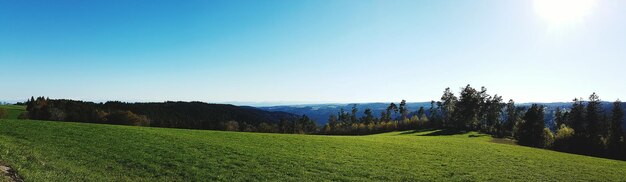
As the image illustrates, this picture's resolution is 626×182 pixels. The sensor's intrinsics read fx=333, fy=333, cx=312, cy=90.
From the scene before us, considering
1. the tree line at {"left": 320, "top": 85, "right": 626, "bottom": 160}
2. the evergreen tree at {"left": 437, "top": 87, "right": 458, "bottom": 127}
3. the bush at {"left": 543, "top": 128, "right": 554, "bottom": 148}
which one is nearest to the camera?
the tree line at {"left": 320, "top": 85, "right": 626, "bottom": 160}

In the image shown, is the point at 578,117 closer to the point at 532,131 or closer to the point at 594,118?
the point at 594,118

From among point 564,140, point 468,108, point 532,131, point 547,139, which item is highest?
point 468,108

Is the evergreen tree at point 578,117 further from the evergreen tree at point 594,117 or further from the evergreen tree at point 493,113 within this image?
the evergreen tree at point 493,113

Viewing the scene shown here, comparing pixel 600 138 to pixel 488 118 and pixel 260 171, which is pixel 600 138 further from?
pixel 260 171

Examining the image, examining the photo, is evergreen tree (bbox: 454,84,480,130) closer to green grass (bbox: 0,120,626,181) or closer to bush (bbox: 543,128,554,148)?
bush (bbox: 543,128,554,148)

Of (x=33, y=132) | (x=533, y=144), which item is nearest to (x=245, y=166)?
(x=33, y=132)

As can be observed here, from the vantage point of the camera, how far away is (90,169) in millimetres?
23422

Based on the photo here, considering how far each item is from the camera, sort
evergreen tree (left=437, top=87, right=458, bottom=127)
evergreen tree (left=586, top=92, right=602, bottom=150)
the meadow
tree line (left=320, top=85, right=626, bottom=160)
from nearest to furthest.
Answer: the meadow < tree line (left=320, top=85, right=626, bottom=160) < evergreen tree (left=586, top=92, right=602, bottom=150) < evergreen tree (left=437, top=87, right=458, bottom=127)

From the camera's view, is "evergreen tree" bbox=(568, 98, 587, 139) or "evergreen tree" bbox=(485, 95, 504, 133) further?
"evergreen tree" bbox=(485, 95, 504, 133)

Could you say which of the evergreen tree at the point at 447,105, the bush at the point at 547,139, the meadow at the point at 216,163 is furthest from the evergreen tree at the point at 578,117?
the meadow at the point at 216,163

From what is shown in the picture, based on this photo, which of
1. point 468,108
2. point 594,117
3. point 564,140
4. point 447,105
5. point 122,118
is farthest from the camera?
point 447,105

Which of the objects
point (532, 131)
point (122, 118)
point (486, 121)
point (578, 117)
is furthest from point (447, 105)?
point (122, 118)

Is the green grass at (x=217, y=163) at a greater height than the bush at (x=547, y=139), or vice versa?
the green grass at (x=217, y=163)

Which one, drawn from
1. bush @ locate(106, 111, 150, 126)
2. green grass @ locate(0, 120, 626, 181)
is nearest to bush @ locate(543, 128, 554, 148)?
green grass @ locate(0, 120, 626, 181)
